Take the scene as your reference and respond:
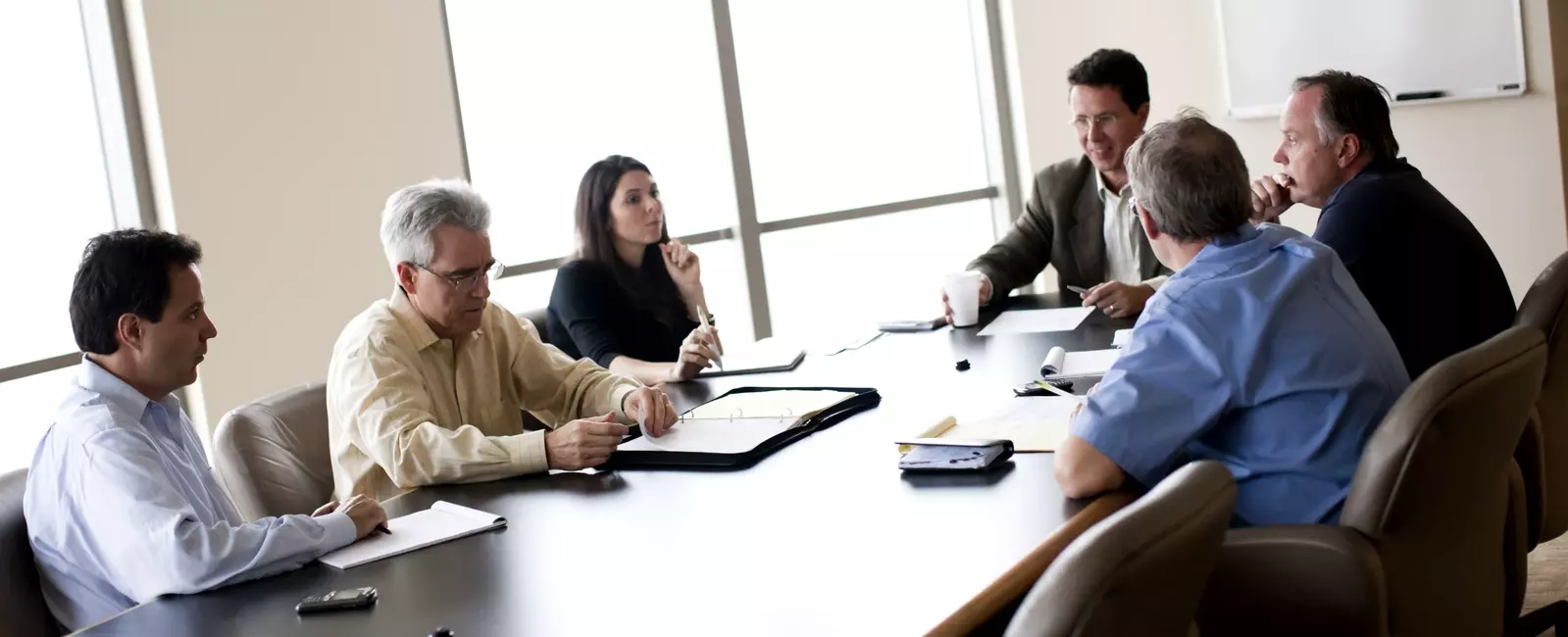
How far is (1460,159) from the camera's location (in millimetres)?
4684

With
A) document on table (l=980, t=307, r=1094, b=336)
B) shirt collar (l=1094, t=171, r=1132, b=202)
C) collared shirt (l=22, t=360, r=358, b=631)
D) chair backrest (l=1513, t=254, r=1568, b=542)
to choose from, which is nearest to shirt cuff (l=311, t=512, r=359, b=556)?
collared shirt (l=22, t=360, r=358, b=631)

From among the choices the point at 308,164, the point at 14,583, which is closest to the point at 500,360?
the point at 14,583

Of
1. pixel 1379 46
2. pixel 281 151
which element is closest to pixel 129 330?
pixel 281 151

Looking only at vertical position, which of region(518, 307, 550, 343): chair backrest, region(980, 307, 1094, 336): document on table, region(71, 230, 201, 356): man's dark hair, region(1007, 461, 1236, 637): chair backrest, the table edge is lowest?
the table edge

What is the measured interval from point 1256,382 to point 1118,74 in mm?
2122

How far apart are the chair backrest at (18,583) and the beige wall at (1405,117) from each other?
14.5 ft

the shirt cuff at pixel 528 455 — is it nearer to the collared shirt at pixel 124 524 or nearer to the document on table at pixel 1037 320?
the collared shirt at pixel 124 524

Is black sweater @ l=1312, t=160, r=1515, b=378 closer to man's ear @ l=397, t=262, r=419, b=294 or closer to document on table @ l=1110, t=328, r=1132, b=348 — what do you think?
document on table @ l=1110, t=328, r=1132, b=348

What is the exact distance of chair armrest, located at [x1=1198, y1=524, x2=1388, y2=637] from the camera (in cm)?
173

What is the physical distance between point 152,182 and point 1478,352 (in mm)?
3243

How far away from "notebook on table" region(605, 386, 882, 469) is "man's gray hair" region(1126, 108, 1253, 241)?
28.1 inches

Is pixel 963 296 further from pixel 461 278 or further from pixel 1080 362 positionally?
pixel 461 278

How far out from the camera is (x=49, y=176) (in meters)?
3.62

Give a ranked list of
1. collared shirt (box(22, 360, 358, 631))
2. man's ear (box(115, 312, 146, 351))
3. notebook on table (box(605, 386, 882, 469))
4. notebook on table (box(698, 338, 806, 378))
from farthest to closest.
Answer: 1. notebook on table (box(698, 338, 806, 378))
2. notebook on table (box(605, 386, 882, 469))
3. man's ear (box(115, 312, 146, 351))
4. collared shirt (box(22, 360, 358, 631))
